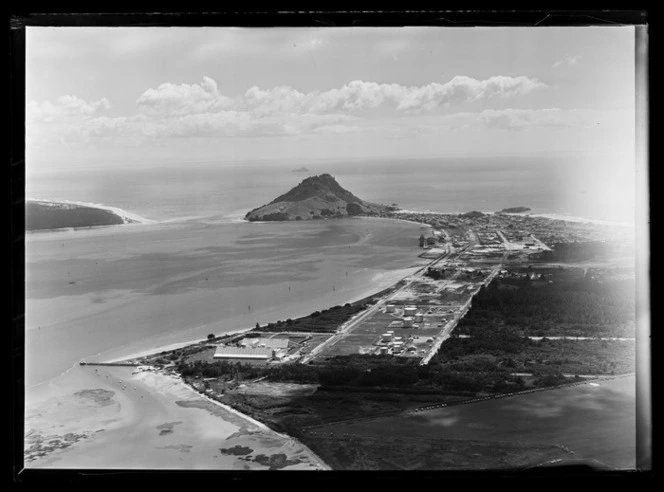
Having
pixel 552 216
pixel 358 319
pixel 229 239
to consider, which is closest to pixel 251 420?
pixel 358 319

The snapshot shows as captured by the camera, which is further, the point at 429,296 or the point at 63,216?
the point at 429,296

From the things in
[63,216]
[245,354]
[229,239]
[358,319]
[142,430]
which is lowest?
[142,430]

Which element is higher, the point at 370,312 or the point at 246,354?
the point at 370,312

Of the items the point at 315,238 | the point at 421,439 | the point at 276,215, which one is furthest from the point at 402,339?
the point at 276,215

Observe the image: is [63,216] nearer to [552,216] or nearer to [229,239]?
[229,239]

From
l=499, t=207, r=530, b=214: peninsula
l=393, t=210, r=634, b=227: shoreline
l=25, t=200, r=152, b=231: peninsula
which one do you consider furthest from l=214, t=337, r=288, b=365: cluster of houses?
l=499, t=207, r=530, b=214: peninsula

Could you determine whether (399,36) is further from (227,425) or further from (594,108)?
(227,425)

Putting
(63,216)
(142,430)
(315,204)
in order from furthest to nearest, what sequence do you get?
Result: (315,204) → (63,216) → (142,430)

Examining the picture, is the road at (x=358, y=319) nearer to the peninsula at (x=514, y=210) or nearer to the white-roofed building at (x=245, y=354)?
the white-roofed building at (x=245, y=354)
